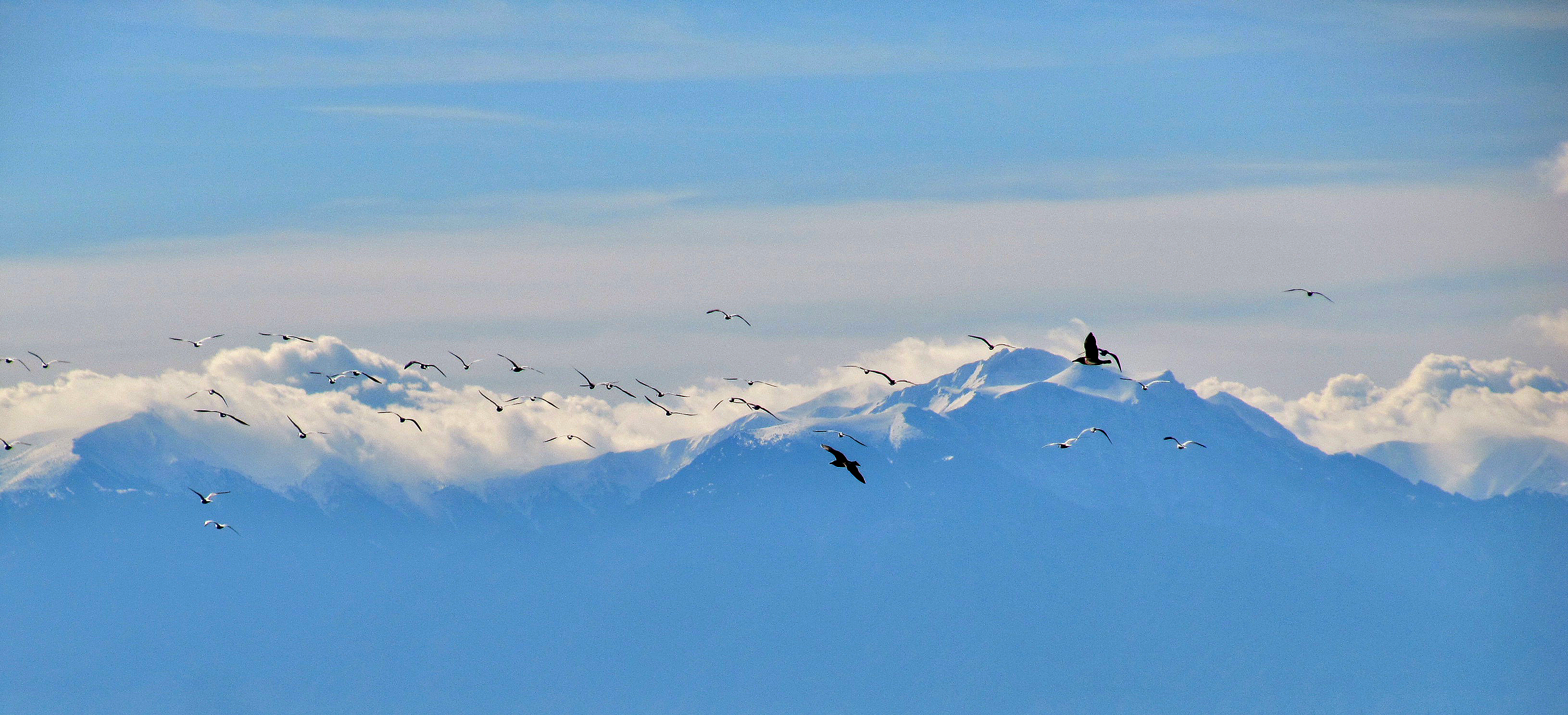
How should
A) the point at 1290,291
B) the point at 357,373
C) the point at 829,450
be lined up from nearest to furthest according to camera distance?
the point at 829,450 → the point at 1290,291 → the point at 357,373

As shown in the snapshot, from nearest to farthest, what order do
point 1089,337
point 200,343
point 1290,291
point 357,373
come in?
point 1089,337, point 1290,291, point 200,343, point 357,373

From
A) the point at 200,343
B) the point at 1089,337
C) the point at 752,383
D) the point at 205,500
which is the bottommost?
the point at 205,500

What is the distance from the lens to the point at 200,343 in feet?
338

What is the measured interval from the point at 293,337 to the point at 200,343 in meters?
11.1

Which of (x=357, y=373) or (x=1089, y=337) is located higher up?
(x=1089, y=337)

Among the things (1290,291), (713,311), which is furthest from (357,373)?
(1290,291)

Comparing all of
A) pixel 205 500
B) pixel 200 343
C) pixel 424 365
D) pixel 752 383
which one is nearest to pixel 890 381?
pixel 752 383

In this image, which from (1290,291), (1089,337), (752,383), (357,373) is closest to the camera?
(1089,337)

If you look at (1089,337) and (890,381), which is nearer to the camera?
(1089,337)

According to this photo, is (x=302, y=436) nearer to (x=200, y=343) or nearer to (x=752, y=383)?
(x=200, y=343)

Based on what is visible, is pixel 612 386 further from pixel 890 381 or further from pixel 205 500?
pixel 205 500

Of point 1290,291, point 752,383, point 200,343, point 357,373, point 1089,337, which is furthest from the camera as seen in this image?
point 752,383

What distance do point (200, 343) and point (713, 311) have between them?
34.4 metres

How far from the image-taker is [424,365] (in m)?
118
